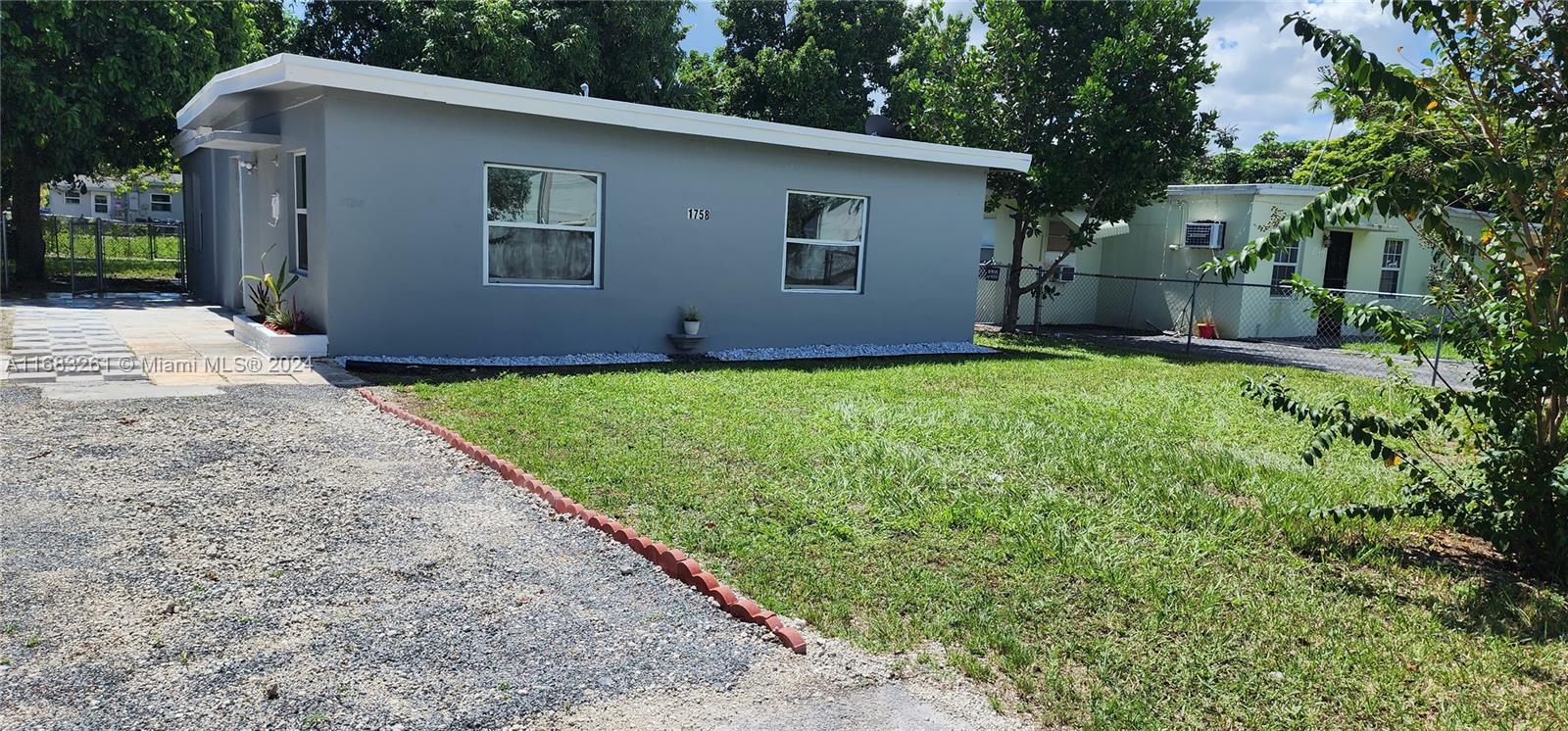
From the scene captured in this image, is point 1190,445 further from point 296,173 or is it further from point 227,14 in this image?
point 227,14

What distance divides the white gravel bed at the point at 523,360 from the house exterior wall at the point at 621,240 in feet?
0.33

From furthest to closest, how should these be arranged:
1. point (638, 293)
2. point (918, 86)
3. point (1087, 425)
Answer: point (918, 86)
point (638, 293)
point (1087, 425)

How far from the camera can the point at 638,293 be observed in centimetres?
1095

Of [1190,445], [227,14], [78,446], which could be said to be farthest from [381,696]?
[227,14]

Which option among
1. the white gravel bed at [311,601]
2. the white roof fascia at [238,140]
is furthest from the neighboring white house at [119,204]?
the white gravel bed at [311,601]

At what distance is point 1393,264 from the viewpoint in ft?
65.7

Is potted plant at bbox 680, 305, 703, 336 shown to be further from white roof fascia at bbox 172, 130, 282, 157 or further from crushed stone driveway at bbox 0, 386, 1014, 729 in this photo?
crushed stone driveway at bbox 0, 386, 1014, 729

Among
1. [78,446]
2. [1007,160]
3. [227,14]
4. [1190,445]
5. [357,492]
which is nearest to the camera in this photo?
[357,492]

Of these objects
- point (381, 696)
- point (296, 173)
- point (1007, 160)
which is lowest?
point (381, 696)

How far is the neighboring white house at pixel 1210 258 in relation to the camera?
17.6m

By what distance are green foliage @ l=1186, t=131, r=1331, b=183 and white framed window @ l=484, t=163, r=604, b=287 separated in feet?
89.6

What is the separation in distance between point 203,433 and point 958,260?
9.90m

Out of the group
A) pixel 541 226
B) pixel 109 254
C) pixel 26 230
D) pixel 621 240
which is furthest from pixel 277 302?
pixel 109 254

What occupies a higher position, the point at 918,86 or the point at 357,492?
the point at 918,86
